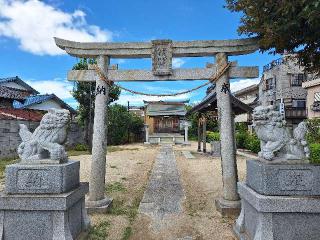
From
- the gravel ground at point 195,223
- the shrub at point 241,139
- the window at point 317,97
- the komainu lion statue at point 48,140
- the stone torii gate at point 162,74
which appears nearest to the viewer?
the komainu lion statue at point 48,140

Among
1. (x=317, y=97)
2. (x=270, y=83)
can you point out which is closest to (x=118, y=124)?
(x=317, y=97)

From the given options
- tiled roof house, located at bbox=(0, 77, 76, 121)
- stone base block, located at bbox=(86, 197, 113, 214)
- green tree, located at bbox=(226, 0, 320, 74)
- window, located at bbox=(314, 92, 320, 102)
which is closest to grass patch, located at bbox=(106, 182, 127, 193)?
stone base block, located at bbox=(86, 197, 113, 214)

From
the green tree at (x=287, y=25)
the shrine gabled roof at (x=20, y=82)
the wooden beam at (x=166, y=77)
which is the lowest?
the wooden beam at (x=166, y=77)

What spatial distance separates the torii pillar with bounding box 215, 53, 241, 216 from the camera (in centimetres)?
673

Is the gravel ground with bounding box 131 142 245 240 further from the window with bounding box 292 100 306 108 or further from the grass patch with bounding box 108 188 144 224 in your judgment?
the window with bounding box 292 100 306 108

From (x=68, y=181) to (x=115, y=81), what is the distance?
3.44 metres

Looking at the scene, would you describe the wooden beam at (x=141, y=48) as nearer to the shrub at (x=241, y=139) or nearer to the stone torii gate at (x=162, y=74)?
the stone torii gate at (x=162, y=74)

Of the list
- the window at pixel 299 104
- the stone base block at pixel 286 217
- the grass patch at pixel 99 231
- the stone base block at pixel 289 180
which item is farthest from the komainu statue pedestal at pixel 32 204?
the window at pixel 299 104

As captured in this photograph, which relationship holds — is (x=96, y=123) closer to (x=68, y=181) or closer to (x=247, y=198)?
(x=68, y=181)

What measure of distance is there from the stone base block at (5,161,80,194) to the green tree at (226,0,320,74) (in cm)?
462

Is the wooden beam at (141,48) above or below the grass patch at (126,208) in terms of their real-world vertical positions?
above

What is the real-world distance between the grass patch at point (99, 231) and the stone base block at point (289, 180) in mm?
3050

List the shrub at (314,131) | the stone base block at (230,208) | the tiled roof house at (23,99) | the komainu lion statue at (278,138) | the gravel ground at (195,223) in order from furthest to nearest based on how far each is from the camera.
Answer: the tiled roof house at (23,99) → the shrub at (314,131) → the stone base block at (230,208) → the gravel ground at (195,223) → the komainu lion statue at (278,138)

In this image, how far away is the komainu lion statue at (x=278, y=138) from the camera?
4.50 metres
